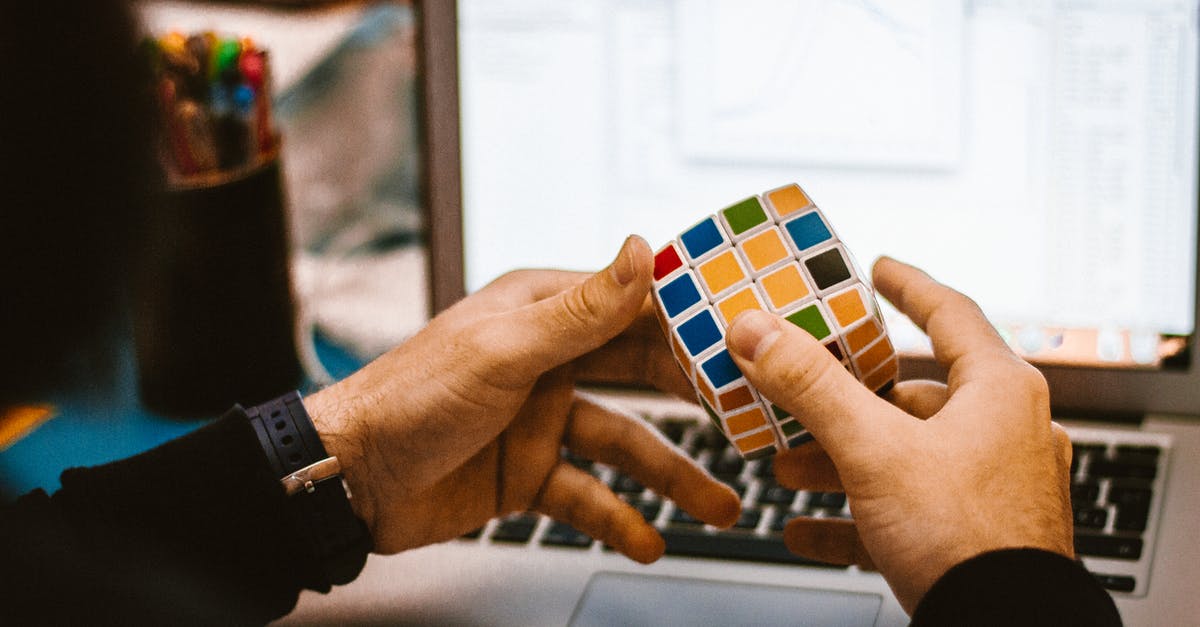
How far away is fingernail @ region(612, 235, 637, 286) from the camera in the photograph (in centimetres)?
58

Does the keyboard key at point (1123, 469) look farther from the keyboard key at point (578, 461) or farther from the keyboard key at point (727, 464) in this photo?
the keyboard key at point (578, 461)

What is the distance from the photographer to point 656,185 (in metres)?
0.87

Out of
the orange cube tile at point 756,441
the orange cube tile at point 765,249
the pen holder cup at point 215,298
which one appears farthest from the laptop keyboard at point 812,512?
the pen holder cup at point 215,298

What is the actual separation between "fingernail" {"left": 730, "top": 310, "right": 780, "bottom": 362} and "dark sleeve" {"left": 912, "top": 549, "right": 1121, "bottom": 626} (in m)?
0.13

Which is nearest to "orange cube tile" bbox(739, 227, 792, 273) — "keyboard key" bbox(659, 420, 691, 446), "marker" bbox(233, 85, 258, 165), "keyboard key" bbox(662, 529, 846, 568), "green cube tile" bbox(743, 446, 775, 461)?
"green cube tile" bbox(743, 446, 775, 461)

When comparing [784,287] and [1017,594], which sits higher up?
[784,287]

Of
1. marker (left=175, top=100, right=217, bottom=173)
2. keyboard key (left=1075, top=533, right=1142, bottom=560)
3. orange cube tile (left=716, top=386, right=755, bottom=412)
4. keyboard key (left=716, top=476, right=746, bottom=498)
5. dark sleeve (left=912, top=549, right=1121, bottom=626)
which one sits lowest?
keyboard key (left=1075, top=533, right=1142, bottom=560)

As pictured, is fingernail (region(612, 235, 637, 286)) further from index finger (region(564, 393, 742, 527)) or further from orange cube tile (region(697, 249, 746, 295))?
index finger (region(564, 393, 742, 527))

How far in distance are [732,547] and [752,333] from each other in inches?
8.1

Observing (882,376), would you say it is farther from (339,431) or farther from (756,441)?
(339,431)

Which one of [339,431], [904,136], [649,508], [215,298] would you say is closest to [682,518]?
[649,508]

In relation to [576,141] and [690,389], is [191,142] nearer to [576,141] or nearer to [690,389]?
[576,141]

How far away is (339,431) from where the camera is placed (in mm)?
670

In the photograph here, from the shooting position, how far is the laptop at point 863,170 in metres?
0.75
